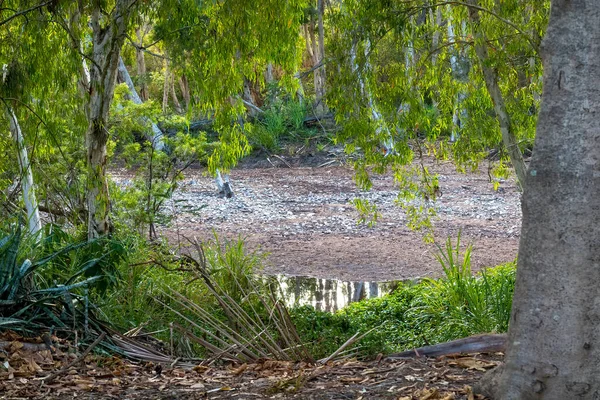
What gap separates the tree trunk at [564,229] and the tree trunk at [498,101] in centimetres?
472

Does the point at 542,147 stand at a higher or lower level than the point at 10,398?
higher

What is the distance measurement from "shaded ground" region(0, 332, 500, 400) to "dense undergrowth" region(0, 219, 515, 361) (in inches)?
11.0

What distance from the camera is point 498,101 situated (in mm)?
8078

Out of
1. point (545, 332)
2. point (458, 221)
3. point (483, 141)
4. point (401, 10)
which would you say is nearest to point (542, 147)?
point (545, 332)

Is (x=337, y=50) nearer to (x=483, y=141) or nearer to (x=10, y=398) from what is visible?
(x=483, y=141)

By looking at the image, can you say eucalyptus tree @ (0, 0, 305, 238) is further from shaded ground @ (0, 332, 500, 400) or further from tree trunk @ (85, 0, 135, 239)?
shaded ground @ (0, 332, 500, 400)

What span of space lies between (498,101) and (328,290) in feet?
18.9

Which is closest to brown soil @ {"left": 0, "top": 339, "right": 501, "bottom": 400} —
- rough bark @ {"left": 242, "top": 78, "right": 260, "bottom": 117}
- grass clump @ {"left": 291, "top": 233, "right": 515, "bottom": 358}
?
grass clump @ {"left": 291, "top": 233, "right": 515, "bottom": 358}

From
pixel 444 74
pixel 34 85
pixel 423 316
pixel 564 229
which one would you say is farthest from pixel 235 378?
pixel 444 74

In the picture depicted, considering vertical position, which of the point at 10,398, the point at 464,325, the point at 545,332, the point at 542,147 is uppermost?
the point at 542,147

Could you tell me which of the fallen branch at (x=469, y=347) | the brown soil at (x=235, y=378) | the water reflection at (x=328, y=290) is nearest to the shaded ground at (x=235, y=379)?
the brown soil at (x=235, y=378)

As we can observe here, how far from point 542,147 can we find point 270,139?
76.0 ft

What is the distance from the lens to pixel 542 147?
3172 mm

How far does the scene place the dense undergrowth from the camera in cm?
535
